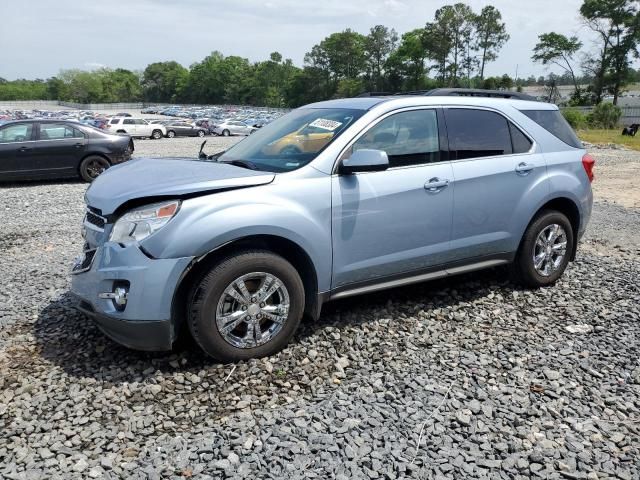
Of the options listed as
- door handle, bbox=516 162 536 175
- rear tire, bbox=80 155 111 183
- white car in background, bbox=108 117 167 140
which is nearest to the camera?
door handle, bbox=516 162 536 175

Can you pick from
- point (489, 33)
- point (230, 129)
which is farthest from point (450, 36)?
point (230, 129)

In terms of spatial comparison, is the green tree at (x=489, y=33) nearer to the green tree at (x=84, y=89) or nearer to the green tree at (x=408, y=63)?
the green tree at (x=408, y=63)

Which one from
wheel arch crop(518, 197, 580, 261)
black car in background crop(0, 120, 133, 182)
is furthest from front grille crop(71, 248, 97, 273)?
black car in background crop(0, 120, 133, 182)

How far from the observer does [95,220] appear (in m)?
3.78

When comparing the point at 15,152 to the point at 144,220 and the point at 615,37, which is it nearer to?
the point at 144,220

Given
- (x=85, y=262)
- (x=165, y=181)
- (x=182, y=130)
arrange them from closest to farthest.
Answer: (x=165, y=181), (x=85, y=262), (x=182, y=130)

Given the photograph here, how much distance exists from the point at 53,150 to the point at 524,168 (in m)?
10.7

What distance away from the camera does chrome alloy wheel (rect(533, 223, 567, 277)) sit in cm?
521

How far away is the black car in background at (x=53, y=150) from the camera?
39.3ft

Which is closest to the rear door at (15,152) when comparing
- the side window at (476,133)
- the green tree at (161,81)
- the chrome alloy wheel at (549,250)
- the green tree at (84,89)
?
the side window at (476,133)

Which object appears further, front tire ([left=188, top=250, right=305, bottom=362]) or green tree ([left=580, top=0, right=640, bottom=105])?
green tree ([left=580, top=0, right=640, bottom=105])

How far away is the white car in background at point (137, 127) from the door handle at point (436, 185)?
3378 centimetres

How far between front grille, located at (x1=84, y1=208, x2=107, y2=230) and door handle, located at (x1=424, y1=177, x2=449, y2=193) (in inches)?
93.5

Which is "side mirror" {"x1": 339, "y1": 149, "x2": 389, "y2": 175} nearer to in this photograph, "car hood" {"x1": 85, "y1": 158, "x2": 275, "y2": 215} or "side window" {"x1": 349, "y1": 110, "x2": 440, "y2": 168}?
"side window" {"x1": 349, "y1": 110, "x2": 440, "y2": 168}
